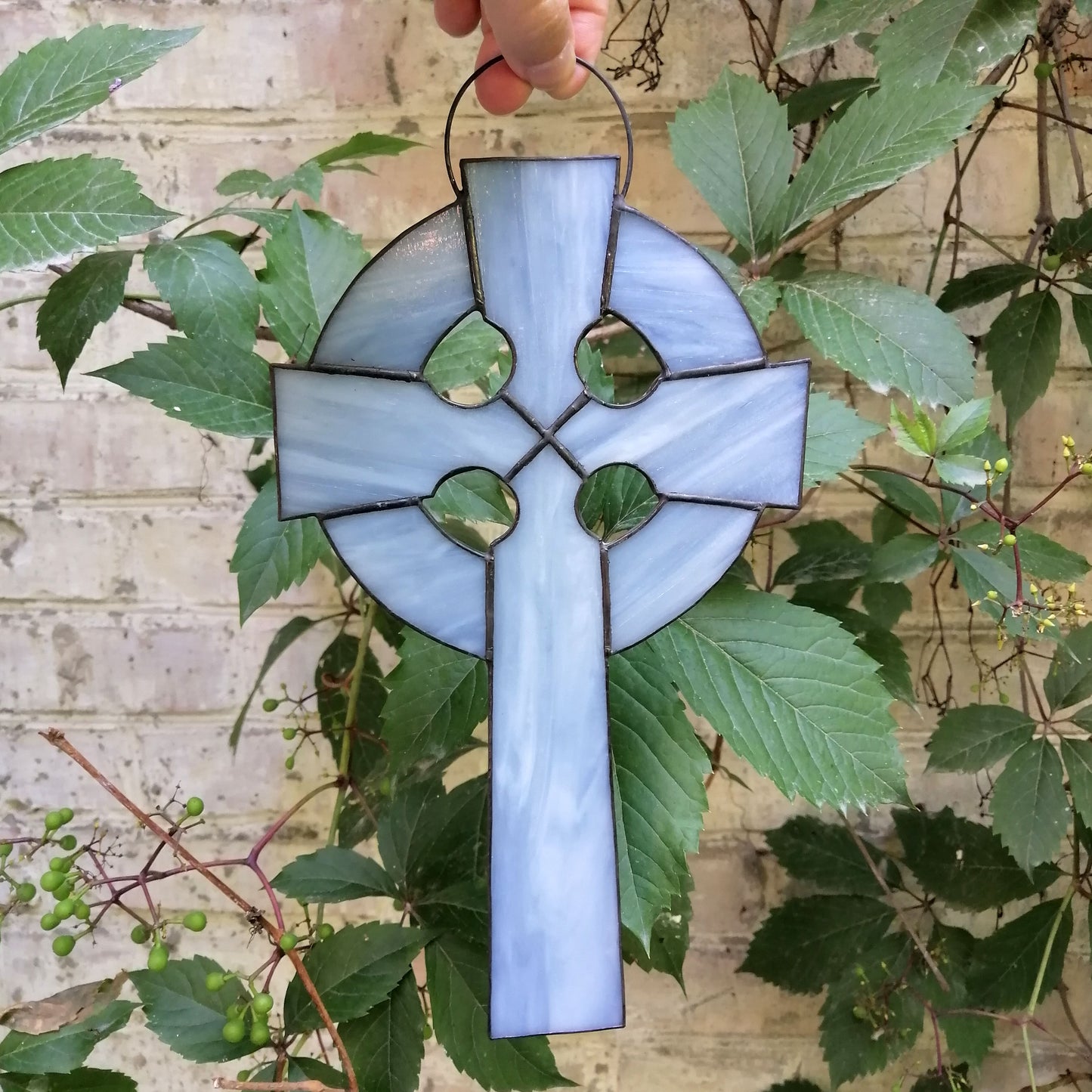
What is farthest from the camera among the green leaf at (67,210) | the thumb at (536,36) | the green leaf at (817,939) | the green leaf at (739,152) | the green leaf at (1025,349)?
the green leaf at (817,939)

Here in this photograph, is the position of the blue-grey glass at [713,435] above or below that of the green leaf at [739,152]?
below

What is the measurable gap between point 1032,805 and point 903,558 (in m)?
0.22

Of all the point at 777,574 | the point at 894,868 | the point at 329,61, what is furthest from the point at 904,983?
the point at 329,61

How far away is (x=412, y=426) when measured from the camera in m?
0.36

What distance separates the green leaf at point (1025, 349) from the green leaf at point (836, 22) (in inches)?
10.4

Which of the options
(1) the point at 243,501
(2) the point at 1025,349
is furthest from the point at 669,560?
(1) the point at 243,501

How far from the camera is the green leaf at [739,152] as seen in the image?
21.9 inches

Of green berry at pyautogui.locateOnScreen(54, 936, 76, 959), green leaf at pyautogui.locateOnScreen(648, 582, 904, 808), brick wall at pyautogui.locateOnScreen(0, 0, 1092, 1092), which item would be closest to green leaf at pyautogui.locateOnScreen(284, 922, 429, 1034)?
green berry at pyautogui.locateOnScreen(54, 936, 76, 959)

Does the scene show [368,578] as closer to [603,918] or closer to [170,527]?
[603,918]

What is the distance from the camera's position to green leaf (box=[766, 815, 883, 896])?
2.62 ft

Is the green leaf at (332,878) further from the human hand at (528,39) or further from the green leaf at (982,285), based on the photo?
the green leaf at (982,285)

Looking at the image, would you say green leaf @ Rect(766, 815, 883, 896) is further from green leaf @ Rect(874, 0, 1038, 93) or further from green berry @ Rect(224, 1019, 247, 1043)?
green leaf @ Rect(874, 0, 1038, 93)

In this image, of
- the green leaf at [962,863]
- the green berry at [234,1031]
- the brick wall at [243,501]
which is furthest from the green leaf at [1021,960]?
the green berry at [234,1031]

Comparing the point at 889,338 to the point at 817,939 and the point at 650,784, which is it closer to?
the point at 650,784
